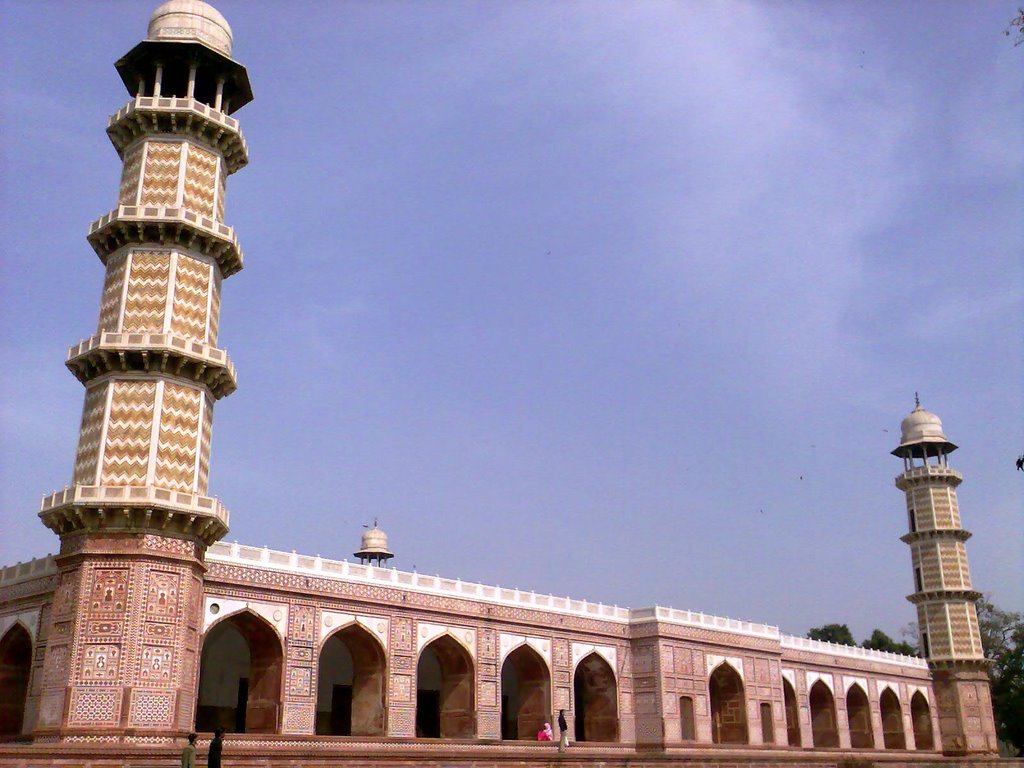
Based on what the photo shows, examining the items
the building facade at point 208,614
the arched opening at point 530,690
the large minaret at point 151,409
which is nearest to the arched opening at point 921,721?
the building facade at point 208,614

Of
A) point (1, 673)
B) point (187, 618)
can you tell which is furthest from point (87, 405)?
point (1, 673)

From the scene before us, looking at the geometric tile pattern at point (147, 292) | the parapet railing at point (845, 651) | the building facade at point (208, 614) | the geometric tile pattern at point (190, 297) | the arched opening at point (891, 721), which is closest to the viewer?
the building facade at point (208, 614)

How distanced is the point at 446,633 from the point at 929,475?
106ft

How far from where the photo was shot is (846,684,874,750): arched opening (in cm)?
4972

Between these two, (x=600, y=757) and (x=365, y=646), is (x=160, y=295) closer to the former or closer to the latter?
(x=365, y=646)

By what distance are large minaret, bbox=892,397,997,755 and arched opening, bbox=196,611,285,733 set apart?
3644 cm

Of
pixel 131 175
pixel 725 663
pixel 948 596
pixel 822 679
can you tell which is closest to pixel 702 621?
pixel 725 663

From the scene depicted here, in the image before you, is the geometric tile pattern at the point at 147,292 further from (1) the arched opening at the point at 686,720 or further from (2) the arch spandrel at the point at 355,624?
(1) the arched opening at the point at 686,720

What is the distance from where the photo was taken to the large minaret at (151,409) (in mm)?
21516

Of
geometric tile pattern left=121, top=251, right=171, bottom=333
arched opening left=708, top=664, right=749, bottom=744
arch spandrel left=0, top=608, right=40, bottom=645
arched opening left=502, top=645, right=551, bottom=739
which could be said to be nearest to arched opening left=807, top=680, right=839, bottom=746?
arched opening left=708, top=664, right=749, bottom=744

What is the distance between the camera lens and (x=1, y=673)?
27000mm

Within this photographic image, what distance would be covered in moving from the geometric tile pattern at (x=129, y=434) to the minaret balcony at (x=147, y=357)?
46 cm

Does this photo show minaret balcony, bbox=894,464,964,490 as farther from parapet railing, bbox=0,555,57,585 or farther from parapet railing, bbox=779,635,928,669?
parapet railing, bbox=0,555,57,585

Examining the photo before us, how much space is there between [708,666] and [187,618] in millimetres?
23058
